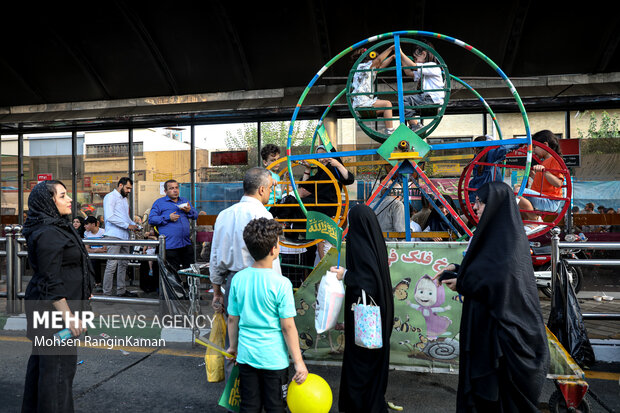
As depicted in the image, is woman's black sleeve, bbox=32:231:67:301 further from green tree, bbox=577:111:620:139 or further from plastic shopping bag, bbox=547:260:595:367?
green tree, bbox=577:111:620:139

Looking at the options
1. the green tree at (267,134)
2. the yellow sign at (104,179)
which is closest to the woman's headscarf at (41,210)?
the green tree at (267,134)

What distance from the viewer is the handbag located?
3018 mm

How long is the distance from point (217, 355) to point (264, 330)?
102 centimetres

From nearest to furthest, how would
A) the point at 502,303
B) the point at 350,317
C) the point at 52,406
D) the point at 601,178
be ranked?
the point at 502,303 → the point at 52,406 → the point at 350,317 → the point at 601,178

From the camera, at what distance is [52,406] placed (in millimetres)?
2986

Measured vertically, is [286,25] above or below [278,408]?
above

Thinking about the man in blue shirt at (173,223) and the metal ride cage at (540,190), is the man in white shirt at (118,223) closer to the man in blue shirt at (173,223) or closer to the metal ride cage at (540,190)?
the man in blue shirt at (173,223)

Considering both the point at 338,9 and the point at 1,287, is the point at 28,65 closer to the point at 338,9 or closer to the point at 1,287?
the point at 1,287

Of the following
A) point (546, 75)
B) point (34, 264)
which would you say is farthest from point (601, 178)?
point (34, 264)

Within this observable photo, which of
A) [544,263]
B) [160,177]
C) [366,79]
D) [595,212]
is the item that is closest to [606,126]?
[595,212]

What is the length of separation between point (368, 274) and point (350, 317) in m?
0.37

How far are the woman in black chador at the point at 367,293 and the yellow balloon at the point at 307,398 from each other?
1.49ft

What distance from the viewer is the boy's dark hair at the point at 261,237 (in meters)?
2.81

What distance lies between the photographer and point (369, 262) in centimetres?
317
